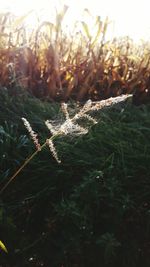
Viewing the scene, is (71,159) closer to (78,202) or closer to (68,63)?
(78,202)

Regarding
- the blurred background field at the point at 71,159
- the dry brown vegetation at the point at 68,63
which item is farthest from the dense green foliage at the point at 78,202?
the dry brown vegetation at the point at 68,63

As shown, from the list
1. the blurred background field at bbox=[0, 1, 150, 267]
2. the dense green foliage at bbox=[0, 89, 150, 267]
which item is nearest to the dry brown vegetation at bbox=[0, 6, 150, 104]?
the blurred background field at bbox=[0, 1, 150, 267]

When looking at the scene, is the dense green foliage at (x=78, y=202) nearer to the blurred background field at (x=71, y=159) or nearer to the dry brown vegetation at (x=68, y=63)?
the blurred background field at (x=71, y=159)

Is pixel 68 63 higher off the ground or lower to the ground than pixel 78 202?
higher

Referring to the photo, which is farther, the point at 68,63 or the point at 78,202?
the point at 68,63

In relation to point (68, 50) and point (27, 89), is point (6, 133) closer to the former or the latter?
point (27, 89)

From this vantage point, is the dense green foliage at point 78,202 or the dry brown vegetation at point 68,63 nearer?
the dense green foliage at point 78,202

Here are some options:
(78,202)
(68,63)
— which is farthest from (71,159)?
(68,63)
